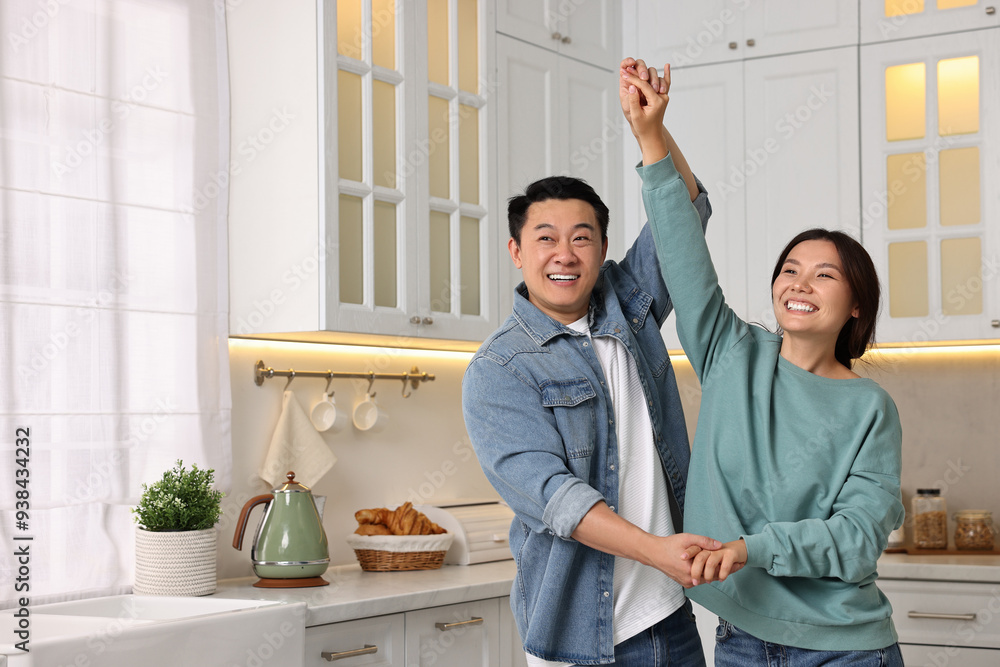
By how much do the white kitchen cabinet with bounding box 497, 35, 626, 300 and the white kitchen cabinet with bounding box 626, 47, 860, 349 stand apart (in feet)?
0.77

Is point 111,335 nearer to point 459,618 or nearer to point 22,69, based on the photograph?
point 22,69

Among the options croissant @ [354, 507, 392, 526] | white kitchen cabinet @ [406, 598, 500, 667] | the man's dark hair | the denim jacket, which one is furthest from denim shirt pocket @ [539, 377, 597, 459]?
croissant @ [354, 507, 392, 526]

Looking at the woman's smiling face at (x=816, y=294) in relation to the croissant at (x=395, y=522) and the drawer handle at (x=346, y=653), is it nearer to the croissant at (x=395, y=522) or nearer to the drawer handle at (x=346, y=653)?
the drawer handle at (x=346, y=653)

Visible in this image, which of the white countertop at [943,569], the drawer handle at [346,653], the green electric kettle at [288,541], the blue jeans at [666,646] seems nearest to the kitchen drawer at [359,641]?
the drawer handle at [346,653]

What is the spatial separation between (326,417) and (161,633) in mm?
1054

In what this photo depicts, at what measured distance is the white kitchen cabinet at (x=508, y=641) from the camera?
259 cm

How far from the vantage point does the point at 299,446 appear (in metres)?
2.77

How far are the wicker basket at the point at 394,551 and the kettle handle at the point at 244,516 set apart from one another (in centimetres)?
33

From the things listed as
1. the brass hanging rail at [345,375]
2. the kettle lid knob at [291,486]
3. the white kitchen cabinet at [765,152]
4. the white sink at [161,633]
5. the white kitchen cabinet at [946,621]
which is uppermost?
the white kitchen cabinet at [765,152]

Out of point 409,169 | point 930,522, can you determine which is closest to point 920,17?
point 930,522

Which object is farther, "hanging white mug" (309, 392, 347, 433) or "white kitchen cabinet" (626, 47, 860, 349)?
"white kitchen cabinet" (626, 47, 860, 349)

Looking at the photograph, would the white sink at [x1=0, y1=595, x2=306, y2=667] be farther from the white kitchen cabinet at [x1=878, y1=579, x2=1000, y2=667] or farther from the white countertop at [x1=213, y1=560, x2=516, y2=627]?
the white kitchen cabinet at [x1=878, y1=579, x2=1000, y2=667]

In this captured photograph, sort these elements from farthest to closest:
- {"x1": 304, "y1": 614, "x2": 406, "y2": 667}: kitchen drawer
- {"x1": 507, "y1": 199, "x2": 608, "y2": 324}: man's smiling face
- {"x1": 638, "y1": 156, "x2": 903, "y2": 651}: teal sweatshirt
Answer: {"x1": 304, "y1": 614, "x2": 406, "y2": 667}: kitchen drawer
{"x1": 507, "y1": 199, "x2": 608, "y2": 324}: man's smiling face
{"x1": 638, "y1": 156, "x2": 903, "y2": 651}: teal sweatshirt

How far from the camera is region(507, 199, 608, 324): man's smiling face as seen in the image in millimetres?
1593
